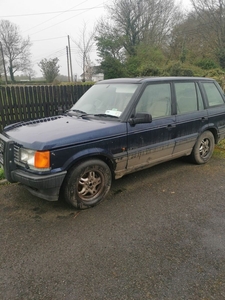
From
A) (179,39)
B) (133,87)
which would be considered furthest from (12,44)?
(133,87)

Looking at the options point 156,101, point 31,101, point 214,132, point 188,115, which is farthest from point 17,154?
point 31,101

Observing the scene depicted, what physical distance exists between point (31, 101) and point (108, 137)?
4.64 m

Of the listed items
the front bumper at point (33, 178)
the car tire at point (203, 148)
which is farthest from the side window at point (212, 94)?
the front bumper at point (33, 178)

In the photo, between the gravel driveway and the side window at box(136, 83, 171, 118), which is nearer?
the gravel driveway

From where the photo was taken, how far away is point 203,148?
4984 mm

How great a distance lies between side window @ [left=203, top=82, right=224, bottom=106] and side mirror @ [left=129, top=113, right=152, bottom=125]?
2163 millimetres

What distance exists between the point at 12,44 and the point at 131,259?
51.6 metres

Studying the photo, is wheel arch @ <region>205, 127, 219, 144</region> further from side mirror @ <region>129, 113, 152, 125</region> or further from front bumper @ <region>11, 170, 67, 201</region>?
front bumper @ <region>11, 170, 67, 201</region>

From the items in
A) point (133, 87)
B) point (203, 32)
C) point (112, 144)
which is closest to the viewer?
point (112, 144)

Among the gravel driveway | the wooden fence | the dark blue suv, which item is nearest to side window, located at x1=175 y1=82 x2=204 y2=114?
the dark blue suv

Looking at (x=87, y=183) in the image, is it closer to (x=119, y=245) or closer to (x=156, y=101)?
(x=119, y=245)

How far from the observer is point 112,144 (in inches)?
132

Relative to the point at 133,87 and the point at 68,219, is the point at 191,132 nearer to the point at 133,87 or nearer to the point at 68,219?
the point at 133,87

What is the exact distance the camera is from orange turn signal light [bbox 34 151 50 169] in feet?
9.16
